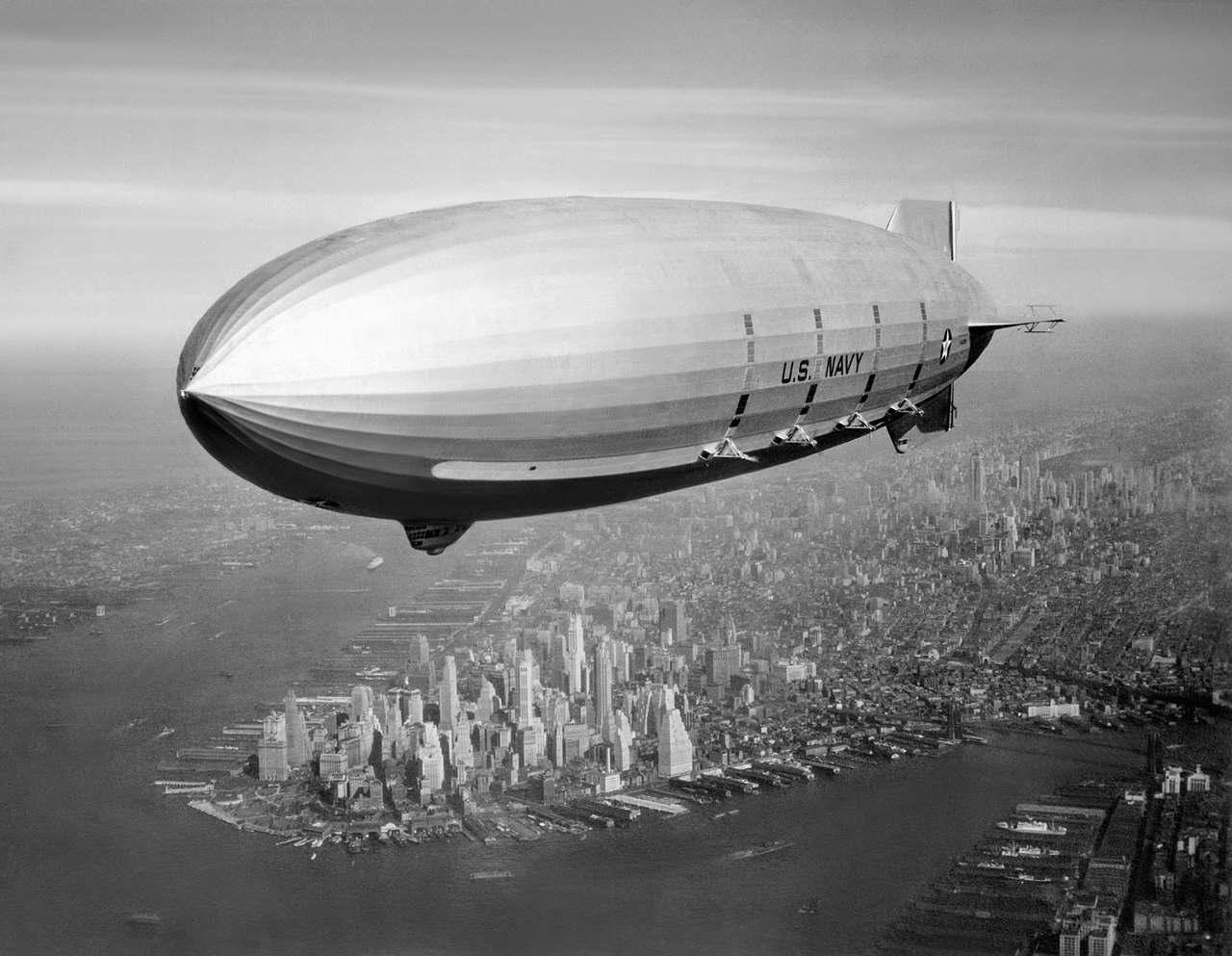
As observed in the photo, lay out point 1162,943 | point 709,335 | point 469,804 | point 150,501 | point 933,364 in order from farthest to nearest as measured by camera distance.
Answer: point 150,501, point 469,804, point 1162,943, point 933,364, point 709,335

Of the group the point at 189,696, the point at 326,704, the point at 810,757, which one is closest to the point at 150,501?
the point at 189,696

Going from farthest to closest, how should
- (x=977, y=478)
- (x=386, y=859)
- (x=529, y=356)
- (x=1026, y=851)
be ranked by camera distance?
1. (x=977, y=478)
2. (x=1026, y=851)
3. (x=386, y=859)
4. (x=529, y=356)

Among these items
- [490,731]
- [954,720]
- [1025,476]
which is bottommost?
[954,720]

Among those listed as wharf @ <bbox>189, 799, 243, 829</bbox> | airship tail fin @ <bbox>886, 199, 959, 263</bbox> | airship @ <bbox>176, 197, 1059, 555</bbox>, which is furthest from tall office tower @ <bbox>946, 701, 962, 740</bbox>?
airship @ <bbox>176, 197, 1059, 555</bbox>

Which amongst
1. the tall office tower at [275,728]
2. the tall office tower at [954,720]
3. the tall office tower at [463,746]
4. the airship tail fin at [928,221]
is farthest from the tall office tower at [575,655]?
the airship tail fin at [928,221]

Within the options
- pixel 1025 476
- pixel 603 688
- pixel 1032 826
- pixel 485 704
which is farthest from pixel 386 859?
Result: pixel 1025 476

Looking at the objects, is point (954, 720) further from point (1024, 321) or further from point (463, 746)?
point (1024, 321)

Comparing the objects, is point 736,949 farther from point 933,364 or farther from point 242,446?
point 242,446
